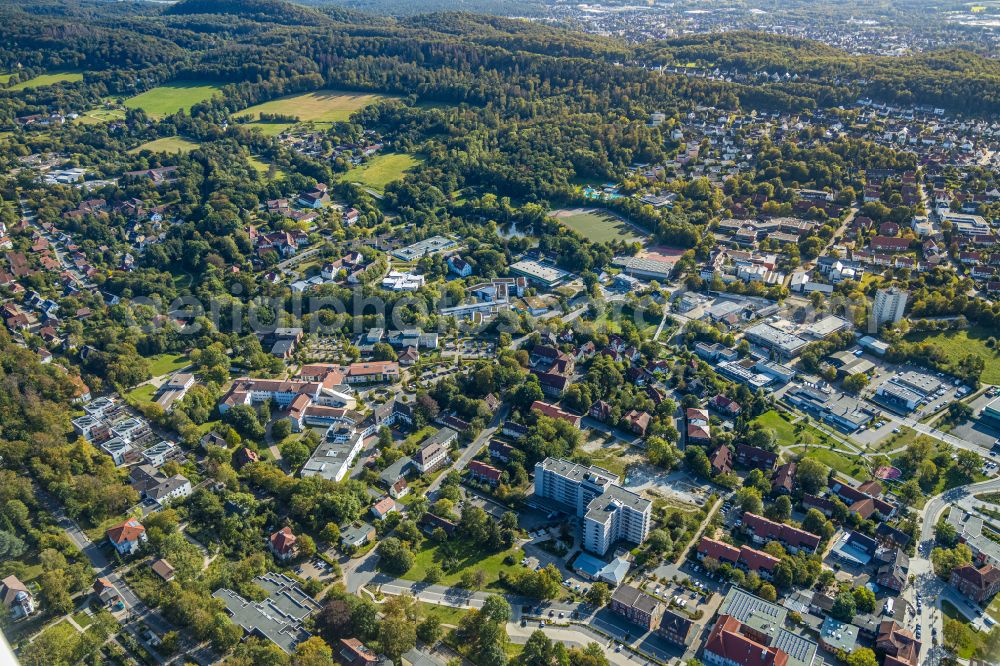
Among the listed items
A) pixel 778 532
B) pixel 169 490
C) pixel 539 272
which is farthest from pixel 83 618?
pixel 539 272

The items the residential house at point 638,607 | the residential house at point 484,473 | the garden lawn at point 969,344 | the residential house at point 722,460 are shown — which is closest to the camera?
the residential house at point 638,607

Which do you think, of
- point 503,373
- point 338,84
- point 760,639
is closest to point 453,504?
point 503,373

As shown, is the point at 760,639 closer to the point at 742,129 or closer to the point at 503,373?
the point at 503,373

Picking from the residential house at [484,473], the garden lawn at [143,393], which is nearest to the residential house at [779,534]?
the residential house at [484,473]

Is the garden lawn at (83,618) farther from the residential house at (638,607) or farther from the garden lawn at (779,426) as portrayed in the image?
the garden lawn at (779,426)

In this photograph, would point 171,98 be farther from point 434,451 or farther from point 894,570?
point 894,570

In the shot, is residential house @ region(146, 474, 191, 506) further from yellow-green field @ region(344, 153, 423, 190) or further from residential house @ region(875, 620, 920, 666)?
yellow-green field @ region(344, 153, 423, 190)
